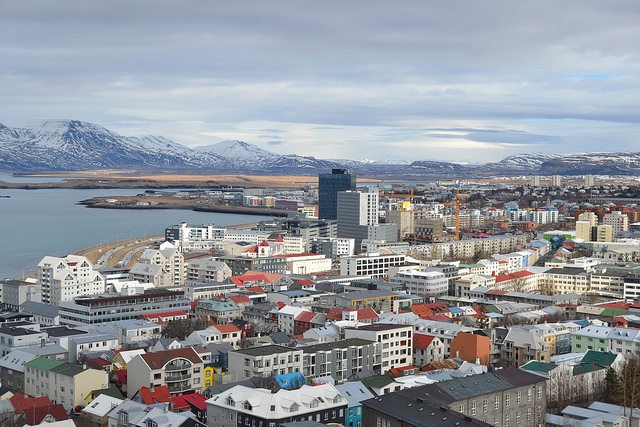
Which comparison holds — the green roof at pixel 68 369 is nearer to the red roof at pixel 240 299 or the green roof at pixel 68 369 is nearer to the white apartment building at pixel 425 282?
the red roof at pixel 240 299

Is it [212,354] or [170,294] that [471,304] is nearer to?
[170,294]

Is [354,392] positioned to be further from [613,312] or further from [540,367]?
[613,312]

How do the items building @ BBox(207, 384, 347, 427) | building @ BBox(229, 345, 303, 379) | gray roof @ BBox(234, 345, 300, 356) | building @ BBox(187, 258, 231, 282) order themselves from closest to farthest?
building @ BBox(207, 384, 347, 427) → building @ BBox(229, 345, 303, 379) → gray roof @ BBox(234, 345, 300, 356) → building @ BBox(187, 258, 231, 282)

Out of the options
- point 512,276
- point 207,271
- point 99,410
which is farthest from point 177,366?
point 512,276

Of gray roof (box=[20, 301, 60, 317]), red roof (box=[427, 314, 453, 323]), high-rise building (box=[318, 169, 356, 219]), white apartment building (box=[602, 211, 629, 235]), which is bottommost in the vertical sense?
gray roof (box=[20, 301, 60, 317])

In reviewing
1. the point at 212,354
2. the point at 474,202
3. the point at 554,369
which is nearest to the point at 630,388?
the point at 554,369

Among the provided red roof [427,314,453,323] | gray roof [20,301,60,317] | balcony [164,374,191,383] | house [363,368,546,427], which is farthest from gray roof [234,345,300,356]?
gray roof [20,301,60,317]

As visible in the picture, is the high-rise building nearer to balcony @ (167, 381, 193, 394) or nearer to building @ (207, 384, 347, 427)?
balcony @ (167, 381, 193, 394)
